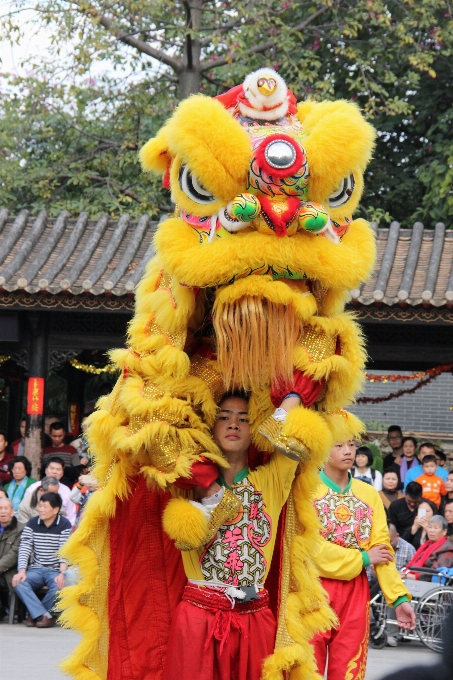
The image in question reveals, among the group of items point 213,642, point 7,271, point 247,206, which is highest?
point 247,206

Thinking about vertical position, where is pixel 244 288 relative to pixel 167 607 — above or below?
above

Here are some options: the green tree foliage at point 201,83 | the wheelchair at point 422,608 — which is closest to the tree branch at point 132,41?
the green tree foliage at point 201,83

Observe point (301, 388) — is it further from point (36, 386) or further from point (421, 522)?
point (36, 386)

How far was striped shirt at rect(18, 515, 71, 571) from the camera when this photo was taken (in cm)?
872

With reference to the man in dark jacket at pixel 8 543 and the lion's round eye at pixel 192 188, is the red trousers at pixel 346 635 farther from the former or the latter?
the man in dark jacket at pixel 8 543

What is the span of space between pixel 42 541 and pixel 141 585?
4595mm

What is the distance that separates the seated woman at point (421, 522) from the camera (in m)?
8.73

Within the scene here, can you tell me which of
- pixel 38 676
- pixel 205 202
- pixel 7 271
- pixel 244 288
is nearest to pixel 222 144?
pixel 205 202

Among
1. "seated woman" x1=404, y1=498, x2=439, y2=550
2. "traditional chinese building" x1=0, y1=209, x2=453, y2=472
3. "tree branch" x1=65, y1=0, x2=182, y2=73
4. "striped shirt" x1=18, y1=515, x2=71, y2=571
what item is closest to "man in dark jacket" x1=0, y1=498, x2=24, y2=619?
"striped shirt" x1=18, y1=515, x2=71, y2=571

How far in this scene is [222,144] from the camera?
3.77m

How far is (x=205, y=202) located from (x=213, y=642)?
1.63 metres

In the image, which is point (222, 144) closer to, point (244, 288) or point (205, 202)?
point (205, 202)

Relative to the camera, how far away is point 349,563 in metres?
5.10

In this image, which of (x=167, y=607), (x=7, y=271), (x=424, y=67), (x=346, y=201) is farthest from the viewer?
(x=424, y=67)
